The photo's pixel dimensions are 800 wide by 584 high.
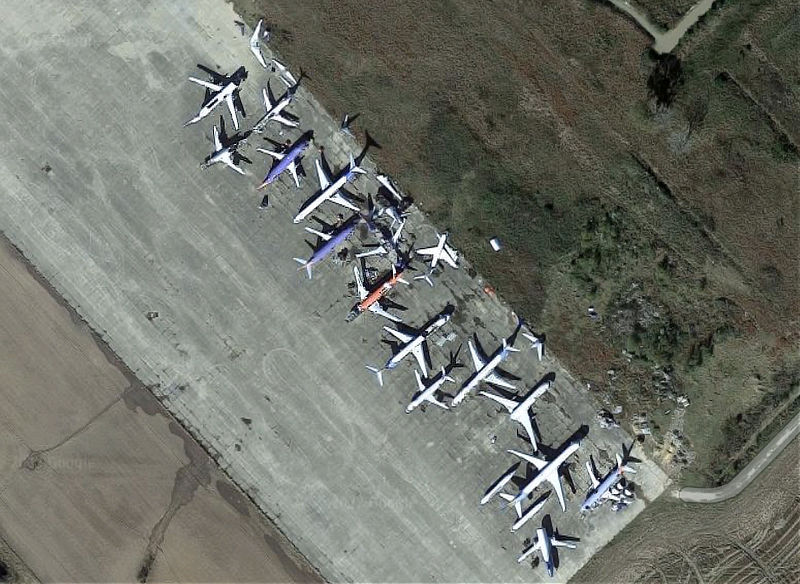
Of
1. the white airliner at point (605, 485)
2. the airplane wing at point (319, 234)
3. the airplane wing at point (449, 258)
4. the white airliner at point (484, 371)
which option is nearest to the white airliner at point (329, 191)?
the airplane wing at point (319, 234)

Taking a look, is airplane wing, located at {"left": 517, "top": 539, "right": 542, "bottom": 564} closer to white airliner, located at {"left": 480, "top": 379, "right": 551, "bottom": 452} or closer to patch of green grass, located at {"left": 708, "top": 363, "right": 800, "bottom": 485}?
white airliner, located at {"left": 480, "top": 379, "right": 551, "bottom": 452}

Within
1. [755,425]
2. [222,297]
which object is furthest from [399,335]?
[755,425]

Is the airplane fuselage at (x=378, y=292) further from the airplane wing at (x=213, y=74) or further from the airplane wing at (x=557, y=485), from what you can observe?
the airplane wing at (x=213, y=74)

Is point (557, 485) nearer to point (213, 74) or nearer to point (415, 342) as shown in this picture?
point (415, 342)

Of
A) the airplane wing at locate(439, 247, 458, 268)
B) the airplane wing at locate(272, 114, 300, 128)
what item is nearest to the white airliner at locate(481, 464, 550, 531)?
the airplane wing at locate(439, 247, 458, 268)

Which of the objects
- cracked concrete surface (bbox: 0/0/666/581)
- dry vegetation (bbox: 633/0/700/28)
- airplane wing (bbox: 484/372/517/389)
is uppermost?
dry vegetation (bbox: 633/0/700/28)
